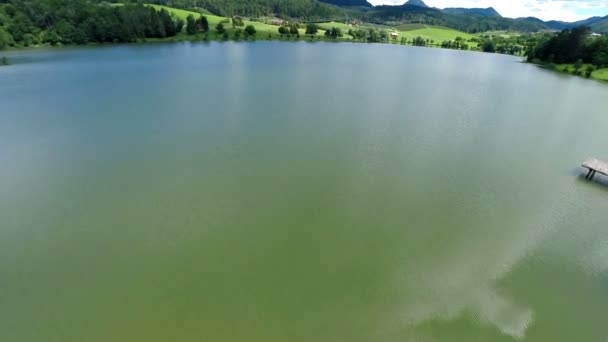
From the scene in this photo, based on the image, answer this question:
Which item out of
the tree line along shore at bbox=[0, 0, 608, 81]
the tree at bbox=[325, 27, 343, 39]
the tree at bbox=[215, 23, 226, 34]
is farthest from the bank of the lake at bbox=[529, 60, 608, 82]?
the tree at bbox=[215, 23, 226, 34]

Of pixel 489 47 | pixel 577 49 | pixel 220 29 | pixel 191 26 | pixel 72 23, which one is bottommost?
pixel 72 23

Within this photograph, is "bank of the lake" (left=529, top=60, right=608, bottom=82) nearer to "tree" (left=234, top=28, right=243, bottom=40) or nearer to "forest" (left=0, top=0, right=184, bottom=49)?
"tree" (left=234, top=28, right=243, bottom=40)

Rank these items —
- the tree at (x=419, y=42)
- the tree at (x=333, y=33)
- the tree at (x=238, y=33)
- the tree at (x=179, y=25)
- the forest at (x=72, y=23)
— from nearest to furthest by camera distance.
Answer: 1. the forest at (x=72, y=23)
2. the tree at (x=179, y=25)
3. the tree at (x=238, y=33)
4. the tree at (x=333, y=33)
5. the tree at (x=419, y=42)

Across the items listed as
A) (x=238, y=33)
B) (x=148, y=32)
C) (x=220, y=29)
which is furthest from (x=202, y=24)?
(x=148, y=32)

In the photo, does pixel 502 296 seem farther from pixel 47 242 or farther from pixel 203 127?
pixel 203 127

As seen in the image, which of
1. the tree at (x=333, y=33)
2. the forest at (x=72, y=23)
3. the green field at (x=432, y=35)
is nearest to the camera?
the forest at (x=72, y=23)

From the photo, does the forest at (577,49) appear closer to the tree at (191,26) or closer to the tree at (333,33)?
the tree at (333,33)

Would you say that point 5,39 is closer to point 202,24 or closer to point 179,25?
point 179,25

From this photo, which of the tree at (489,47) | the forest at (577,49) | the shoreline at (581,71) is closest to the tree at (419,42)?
the tree at (489,47)

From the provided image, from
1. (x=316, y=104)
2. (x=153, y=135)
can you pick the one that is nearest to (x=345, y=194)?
(x=153, y=135)
